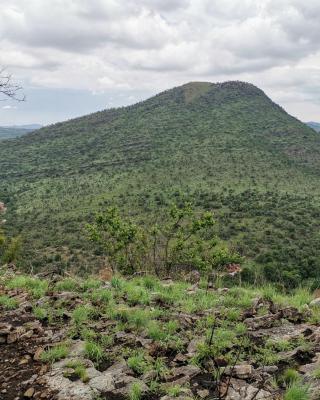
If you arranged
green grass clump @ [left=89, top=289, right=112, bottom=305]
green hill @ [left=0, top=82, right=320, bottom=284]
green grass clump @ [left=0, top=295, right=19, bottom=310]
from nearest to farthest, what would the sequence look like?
1. green grass clump @ [left=0, top=295, right=19, bottom=310]
2. green grass clump @ [left=89, top=289, right=112, bottom=305]
3. green hill @ [left=0, top=82, right=320, bottom=284]

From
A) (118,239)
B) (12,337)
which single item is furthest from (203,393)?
(118,239)

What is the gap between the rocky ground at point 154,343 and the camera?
17.8 ft

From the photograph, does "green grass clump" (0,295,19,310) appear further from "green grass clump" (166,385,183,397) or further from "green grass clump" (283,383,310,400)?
"green grass clump" (283,383,310,400)

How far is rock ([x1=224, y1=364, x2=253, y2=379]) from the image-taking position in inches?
221

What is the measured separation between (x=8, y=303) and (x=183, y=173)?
86244 mm

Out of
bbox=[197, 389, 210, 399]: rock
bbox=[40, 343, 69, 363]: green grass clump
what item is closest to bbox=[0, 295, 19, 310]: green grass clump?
bbox=[40, 343, 69, 363]: green grass clump

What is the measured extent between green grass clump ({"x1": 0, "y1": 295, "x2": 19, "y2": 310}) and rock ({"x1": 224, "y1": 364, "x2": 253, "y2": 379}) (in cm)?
449

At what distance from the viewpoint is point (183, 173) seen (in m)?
93.8

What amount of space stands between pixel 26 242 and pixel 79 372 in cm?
5357

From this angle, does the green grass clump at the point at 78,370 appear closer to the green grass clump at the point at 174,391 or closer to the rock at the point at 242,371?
the green grass clump at the point at 174,391

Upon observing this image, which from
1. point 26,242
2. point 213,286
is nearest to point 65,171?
point 26,242

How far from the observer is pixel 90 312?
7.77 meters

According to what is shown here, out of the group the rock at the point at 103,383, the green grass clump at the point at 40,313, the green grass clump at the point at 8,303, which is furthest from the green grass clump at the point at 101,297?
the rock at the point at 103,383

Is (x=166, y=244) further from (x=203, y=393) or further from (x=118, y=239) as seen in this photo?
(x=203, y=393)
